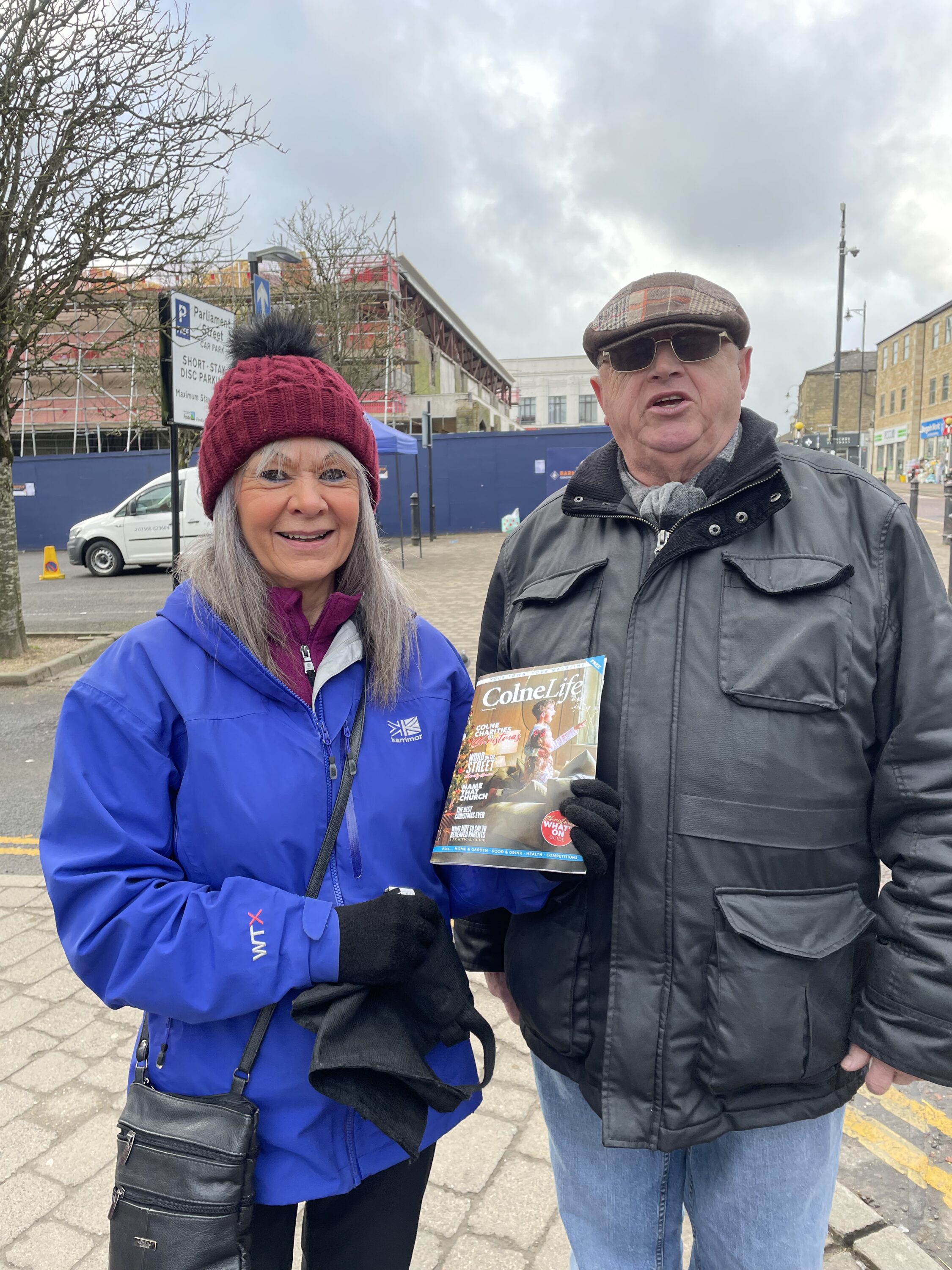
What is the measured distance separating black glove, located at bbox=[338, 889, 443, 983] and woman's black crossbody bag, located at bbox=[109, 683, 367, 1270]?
19 cm

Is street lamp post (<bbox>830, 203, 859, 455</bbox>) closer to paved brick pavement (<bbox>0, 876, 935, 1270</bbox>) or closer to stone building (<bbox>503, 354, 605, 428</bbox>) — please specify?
paved brick pavement (<bbox>0, 876, 935, 1270</bbox>)

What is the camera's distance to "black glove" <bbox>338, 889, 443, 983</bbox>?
137cm

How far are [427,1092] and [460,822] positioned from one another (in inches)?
18.3

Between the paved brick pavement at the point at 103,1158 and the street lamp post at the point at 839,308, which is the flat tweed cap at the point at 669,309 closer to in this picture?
the paved brick pavement at the point at 103,1158

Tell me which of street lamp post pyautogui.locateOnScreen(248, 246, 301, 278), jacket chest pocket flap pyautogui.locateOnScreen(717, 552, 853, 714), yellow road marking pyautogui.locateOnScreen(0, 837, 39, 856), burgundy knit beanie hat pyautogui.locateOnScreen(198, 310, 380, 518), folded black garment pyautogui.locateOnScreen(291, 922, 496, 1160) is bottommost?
yellow road marking pyautogui.locateOnScreen(0, 837, 39, 856)

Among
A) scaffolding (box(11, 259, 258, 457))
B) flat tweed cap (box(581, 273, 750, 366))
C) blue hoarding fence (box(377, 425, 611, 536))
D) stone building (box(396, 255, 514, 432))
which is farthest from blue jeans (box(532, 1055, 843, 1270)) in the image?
stone building (box(396, 255, 514, 432))

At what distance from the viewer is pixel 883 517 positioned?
1.47 m

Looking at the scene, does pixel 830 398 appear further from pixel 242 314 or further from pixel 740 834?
pixel 740 834

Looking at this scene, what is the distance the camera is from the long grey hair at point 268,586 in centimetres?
156

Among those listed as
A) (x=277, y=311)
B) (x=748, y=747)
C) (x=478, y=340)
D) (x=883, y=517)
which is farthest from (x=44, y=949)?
(x=478, y=340)

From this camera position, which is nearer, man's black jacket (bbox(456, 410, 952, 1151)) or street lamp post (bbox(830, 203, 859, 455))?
man's black jacket (bbox(456, 410, 952, 1151))

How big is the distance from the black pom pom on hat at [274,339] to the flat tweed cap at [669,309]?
0.60 meters

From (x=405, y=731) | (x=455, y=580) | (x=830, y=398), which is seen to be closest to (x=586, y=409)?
(x=830, y=398)

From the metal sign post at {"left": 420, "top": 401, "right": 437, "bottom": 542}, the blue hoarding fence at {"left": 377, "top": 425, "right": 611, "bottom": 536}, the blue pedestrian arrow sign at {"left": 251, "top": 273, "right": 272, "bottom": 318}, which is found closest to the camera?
the blue pedestrian arrow sign at {"left": 251, "top": 273, "right": 272, "bottom": 318}
